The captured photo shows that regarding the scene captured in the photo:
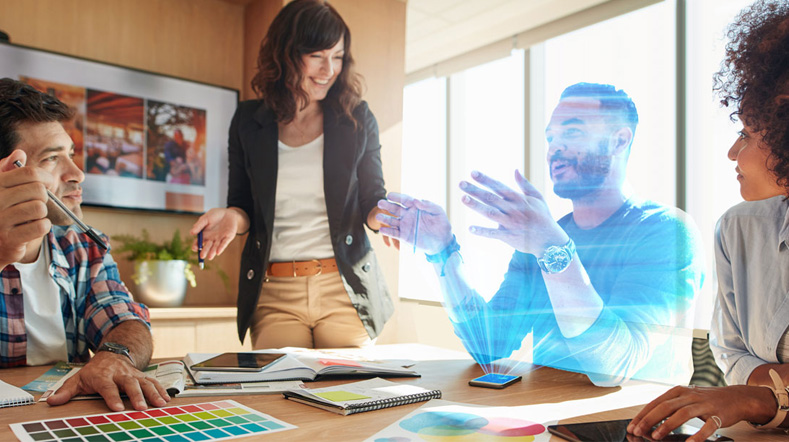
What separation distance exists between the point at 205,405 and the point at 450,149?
1075 millimetres

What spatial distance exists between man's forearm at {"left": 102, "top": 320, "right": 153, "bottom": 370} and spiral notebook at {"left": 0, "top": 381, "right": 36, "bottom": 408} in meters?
0.23

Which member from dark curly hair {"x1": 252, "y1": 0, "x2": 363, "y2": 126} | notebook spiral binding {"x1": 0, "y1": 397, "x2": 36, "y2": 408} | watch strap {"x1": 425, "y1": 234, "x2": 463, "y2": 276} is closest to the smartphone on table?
notebook spiral binding {"x1": 0, "y1": 397, "x2": 36, "y2": 408}

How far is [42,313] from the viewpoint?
50.6 inches

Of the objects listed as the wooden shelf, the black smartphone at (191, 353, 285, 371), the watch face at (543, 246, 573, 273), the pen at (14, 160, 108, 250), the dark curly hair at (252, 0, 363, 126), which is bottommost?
the wooden shelf

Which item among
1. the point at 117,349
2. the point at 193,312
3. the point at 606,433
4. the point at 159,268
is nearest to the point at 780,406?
the point at 606,433

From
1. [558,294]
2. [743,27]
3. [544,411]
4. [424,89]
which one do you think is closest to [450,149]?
[424,89]

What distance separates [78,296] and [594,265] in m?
1.13

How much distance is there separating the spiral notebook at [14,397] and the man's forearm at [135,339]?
23cm

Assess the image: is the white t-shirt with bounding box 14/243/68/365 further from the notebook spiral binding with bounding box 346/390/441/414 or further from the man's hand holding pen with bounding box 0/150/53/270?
the notebook spiral binding with bounding box 346/390/441/414

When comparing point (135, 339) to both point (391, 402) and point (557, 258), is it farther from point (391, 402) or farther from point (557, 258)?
point (557, 258)

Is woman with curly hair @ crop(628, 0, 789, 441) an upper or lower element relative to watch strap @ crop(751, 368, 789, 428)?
upper

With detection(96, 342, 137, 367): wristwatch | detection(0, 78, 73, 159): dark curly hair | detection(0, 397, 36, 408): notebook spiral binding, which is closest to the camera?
detection(0, 397, 36, 408): notebook spiral binding

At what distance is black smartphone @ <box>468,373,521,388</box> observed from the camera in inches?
42.2

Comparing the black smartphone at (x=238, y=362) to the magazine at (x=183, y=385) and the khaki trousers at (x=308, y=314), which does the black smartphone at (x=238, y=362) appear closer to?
the magazine at (x=183, y=385)
